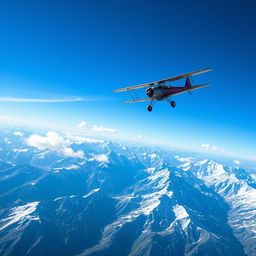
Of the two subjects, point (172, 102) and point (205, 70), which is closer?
point (205, 70)

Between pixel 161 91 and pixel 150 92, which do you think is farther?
pixel 161 91

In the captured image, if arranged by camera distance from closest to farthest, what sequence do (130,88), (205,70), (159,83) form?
(205,70) < (159,83) < (130,88)

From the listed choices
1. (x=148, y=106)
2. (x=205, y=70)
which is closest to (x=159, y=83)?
(x=148, y=106)

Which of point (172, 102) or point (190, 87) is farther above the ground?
point (190, 87)

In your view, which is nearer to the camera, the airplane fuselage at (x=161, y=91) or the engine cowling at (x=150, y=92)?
the engine cowling at (x=150, y=92)

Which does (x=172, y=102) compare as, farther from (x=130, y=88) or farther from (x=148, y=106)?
(x=130, y=88)

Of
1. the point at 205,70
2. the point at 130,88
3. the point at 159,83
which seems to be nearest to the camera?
the point at 205,70

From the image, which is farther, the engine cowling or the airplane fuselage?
the airplane fuselage

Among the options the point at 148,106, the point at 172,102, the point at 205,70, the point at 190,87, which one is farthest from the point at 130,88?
the point at 205,70

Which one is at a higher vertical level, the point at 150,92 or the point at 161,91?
the point at 161,91
